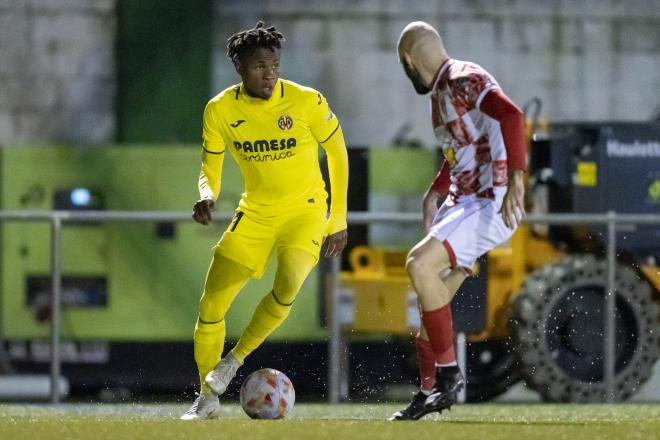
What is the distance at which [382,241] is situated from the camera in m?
13.9

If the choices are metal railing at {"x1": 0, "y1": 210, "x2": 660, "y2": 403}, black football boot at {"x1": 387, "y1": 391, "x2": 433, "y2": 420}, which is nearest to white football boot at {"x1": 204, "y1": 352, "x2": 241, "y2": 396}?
black football boot at {"x1": 387, "y1": 391, "x2": 433, "y2": 420}

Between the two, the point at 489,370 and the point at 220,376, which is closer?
the point at 220,376

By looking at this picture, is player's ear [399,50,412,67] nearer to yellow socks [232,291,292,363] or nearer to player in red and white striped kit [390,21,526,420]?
player in red and white striped kit [390,21,526,420]

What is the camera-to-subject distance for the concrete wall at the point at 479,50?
17734 millimetres

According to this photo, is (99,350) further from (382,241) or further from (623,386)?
(623,386)

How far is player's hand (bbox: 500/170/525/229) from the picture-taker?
8898mm

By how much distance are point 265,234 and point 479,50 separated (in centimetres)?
862

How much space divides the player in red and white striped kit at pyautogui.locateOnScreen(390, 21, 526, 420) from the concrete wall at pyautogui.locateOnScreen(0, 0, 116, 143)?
8254 millimetres

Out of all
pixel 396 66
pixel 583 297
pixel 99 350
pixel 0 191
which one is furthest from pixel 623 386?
pixel 396 66

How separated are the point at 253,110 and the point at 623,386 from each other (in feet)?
13.2

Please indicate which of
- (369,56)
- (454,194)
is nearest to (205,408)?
(454,194)

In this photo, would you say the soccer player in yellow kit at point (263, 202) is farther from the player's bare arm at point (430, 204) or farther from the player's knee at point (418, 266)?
the player's knee at point (418, 266)

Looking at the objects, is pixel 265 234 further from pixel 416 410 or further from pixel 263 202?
pixel 416 410

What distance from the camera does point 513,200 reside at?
8945 millimetres
